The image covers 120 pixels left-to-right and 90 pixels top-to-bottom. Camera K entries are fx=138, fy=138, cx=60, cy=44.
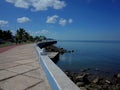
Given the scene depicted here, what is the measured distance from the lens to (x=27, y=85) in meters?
4.35

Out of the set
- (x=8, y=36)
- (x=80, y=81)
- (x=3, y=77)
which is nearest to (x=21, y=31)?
(x=8, y=36)

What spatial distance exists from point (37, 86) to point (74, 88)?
209 centimetres

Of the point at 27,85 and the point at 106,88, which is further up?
the point at 27,85

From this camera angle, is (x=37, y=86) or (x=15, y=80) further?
(x=15, y=80)

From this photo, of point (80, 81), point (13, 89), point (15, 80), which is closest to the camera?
point (13, 89)

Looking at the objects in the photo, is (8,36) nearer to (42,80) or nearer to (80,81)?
(80,81)

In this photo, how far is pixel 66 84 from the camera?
2.74 metres

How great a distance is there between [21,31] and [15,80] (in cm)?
5696

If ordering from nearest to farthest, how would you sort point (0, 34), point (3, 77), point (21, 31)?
point (3, 77)
point (0, 34)
point (21, 31)

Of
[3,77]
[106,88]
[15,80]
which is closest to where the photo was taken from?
[15,80]

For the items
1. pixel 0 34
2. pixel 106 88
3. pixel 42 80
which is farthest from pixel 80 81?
pixel 0 34

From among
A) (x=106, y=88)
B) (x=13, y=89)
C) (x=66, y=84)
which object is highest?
(x=66, y=84)

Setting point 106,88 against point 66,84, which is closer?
point 66,84

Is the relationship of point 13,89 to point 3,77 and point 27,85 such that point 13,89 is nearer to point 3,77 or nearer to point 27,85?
point 27,85
